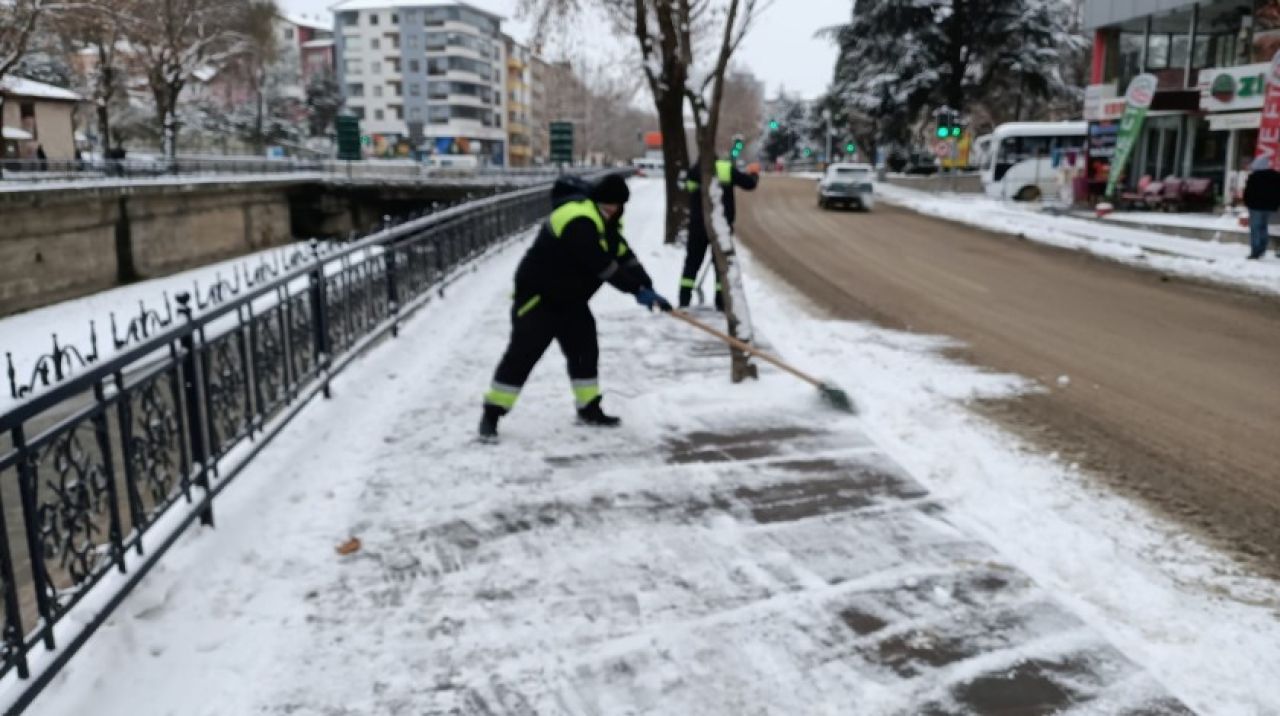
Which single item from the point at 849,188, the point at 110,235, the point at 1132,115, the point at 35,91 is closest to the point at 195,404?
the point at 110,235

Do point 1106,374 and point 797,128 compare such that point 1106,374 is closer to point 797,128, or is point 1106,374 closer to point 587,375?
point 587,375

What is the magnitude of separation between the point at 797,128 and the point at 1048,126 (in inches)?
2482

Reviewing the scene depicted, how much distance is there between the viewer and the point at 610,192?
5.75 metres

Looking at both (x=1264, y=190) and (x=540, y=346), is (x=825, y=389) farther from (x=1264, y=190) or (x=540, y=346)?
(x=1264, y=190)

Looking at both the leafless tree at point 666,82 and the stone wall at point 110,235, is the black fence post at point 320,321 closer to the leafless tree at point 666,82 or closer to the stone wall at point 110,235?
the leafless tree at point 666,82

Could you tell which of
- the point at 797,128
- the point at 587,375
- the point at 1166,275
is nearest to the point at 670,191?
the point at 1166,275

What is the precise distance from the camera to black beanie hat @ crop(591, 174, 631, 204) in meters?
5.73

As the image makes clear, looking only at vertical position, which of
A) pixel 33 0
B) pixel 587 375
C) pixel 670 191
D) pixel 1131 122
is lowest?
pixel 587 375

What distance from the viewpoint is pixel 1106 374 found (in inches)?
301

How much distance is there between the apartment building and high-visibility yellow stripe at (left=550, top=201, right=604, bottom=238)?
276 ft

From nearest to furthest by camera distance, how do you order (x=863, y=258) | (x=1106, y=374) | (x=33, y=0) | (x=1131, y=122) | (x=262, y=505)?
(x=262, y=505), (x=1106, y=374), (x=863, y=258), (x=1131, y=122), (x=33, y=0)

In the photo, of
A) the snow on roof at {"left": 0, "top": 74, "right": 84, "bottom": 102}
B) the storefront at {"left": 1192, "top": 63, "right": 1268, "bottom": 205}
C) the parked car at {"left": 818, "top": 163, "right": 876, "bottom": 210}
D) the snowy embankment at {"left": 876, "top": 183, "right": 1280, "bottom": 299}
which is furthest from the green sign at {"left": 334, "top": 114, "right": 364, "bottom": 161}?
the storefront at {"left": 1192, "top": 63, "right": 1268, "bottom": 205}

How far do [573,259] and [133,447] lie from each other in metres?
2.64

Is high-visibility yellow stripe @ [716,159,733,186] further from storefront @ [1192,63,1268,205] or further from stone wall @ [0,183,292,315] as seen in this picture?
stone wall @ [0,183,292,315]
